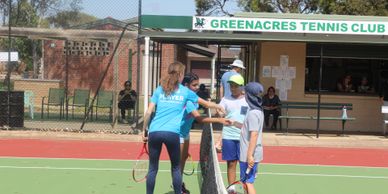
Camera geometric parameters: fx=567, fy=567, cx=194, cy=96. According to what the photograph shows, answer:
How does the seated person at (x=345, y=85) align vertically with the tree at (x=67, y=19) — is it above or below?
below

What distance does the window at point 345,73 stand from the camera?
1802 cm

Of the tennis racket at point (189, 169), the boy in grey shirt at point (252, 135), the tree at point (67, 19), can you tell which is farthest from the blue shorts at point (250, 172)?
the tree at point (67, 19)

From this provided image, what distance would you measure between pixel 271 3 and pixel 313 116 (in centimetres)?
2292

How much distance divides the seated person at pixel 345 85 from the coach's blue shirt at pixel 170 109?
12.0m

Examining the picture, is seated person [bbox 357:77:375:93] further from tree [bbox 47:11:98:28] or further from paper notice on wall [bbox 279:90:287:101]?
tree [bbox 47:11:98:28]

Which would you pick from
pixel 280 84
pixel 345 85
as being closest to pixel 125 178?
pixel 280 84

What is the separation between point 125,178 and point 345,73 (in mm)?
10760

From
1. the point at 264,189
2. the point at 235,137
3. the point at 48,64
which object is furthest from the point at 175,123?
the point at 48,64

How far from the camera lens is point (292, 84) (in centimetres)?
1805

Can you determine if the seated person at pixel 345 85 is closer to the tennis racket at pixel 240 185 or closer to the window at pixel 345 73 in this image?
the window at pixel 345 73

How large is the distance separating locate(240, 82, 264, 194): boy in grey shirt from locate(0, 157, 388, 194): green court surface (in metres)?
2.20

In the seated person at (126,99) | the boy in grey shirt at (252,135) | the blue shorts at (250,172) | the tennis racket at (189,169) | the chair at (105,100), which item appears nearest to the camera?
the boy in grey shirt at (252,135)

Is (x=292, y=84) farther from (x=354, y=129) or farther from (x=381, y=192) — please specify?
(x=381, y=192)

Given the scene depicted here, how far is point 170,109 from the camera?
22.8ft
